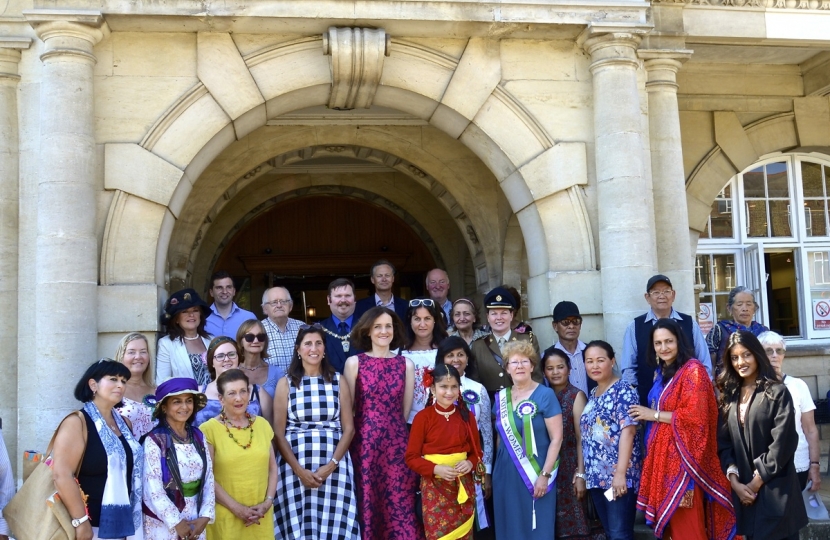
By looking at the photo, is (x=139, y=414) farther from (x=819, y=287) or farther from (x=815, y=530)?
(x=819, y=287)

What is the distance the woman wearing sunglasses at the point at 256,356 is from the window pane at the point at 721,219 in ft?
19.6

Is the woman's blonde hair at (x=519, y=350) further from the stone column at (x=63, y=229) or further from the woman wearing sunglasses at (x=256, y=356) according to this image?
the stone column at (x=63, y=229)

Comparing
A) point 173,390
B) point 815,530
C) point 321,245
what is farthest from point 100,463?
point 321,245

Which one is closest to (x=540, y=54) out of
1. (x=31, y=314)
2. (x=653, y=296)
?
(x=653, y=296)

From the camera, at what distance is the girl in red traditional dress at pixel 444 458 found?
16.8 ft

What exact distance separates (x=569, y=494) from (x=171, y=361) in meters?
2.66

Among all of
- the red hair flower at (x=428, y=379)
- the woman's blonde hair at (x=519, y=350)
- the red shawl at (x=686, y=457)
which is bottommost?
the red shawl at (x=686, y=457)

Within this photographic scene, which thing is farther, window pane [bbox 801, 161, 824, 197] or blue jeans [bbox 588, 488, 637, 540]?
window pane [bbox 801, 161, 824, 197]

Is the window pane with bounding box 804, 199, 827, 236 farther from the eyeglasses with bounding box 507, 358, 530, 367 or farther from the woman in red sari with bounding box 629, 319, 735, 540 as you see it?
the eyeglasses with bounding box 507, 358, 530, 367

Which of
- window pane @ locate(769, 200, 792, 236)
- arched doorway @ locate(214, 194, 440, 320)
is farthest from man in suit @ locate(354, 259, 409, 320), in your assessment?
window pane @ locate(769, 200, 792, 236)

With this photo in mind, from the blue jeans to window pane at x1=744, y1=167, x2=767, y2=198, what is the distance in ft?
18.6

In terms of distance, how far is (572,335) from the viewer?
634 centimetres

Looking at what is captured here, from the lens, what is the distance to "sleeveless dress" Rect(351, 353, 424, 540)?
530 centimetres

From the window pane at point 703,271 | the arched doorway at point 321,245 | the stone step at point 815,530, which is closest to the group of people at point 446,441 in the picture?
the stone step at point 815,530
